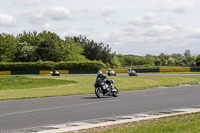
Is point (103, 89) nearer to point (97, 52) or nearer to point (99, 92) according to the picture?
point (99, 92)

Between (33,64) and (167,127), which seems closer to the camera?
(167,127)

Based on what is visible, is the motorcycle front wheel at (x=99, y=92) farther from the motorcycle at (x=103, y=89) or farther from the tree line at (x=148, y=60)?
the tree line at (x=148, y=60)

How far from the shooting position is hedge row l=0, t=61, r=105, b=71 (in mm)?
71125

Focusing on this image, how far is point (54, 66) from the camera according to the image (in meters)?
74.9

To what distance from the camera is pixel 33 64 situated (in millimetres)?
76375

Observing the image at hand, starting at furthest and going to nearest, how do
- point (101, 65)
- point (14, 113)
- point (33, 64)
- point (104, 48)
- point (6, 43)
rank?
point (104, 48) < point (6, 43) < point (33, 64) < point (101, 65) < point (14, 113)

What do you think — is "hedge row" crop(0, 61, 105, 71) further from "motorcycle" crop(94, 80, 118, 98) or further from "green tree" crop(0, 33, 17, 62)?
"motorcycle" crop(94, 80, 118, 98)

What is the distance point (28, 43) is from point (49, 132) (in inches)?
3978

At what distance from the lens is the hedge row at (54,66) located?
71125mm

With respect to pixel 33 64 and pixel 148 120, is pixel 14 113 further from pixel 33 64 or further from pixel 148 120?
pixel 33 64

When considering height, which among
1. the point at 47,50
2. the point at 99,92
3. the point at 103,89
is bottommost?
the point at 99,92

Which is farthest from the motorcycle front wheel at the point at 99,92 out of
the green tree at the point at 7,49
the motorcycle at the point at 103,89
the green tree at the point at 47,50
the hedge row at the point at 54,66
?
the green tree at the point at 7,49

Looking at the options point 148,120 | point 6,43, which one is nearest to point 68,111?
point 148,120

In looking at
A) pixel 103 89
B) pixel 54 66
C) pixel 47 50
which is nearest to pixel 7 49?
pixel 47 50
